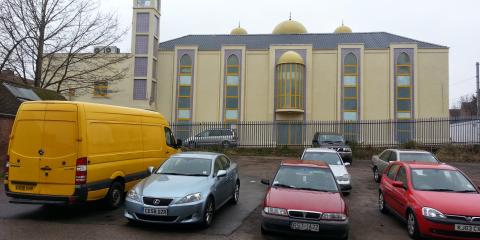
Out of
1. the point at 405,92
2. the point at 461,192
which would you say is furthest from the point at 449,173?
the point at 405,92

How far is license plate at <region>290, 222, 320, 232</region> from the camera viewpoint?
7.30 metres

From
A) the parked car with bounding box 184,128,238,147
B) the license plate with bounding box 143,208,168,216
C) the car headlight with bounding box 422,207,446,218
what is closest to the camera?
the car headlight with bounding box 422,207,446,218

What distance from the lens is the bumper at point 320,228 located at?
7297mm

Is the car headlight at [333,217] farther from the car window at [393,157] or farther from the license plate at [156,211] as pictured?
the car window at [393,157]

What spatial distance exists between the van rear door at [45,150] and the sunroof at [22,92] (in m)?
8.50

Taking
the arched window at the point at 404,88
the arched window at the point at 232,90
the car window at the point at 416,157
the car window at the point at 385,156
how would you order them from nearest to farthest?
the car window at the point at 416,157
the car window at the point at 385,156
the arched window at the point at 404,88
the arched window at the point at 232,90

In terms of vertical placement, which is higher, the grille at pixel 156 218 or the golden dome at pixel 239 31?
the golden dome at pixel 239 31

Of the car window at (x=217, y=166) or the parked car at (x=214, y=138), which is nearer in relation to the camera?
the car window at (x=217, y=166)

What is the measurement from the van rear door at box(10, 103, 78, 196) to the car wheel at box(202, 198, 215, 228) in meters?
2.90

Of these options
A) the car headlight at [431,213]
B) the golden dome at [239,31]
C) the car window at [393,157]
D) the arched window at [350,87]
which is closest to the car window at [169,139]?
the car window at [393,157]

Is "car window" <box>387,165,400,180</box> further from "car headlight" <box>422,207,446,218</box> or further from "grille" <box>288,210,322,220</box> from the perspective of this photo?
"grille" <box>288,210,322,220</box>

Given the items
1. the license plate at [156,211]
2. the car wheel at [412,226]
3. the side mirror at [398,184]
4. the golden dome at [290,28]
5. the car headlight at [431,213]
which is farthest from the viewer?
the golden dome at [290,28]

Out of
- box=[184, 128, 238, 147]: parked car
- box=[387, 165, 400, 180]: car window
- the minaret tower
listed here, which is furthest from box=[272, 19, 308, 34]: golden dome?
box=[387, 165, 400, 180]: car window

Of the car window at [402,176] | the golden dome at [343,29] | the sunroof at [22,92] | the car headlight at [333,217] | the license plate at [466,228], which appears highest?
the golden dome at [343,29]
